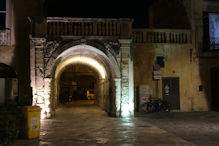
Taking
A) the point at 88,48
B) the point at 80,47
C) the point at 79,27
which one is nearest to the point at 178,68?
the point at 88,48

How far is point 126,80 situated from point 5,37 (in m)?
7.50

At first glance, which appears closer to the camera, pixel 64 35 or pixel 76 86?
pixel 64 35

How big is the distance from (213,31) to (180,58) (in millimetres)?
3211

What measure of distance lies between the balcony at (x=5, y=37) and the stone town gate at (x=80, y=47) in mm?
2407

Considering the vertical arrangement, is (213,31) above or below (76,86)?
above

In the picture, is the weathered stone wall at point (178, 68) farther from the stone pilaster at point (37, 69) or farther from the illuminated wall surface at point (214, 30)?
the stone pilaster at point (37, 69)

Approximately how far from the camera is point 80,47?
50.3 feet

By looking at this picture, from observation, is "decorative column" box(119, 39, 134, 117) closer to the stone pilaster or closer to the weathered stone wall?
the weathered stone wall

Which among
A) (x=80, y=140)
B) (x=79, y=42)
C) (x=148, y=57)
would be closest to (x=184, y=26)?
(x=148, y=57)

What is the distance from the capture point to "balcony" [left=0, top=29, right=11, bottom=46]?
1600cm

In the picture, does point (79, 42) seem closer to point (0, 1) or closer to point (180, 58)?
point (0, 1)

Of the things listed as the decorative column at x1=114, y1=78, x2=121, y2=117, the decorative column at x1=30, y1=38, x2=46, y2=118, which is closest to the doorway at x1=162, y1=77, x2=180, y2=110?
the decorative column at x1=114, y1=78, x2=121, y2=117

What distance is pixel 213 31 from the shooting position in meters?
19.0

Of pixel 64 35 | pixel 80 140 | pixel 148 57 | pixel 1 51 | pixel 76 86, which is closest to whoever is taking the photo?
pixel 80 140
